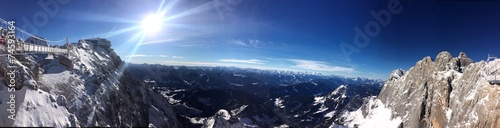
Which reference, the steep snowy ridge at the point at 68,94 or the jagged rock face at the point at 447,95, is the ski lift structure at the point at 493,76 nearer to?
the jagged rock face at the point at 447,95

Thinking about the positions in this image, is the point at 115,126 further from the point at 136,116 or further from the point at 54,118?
the point at 136,116

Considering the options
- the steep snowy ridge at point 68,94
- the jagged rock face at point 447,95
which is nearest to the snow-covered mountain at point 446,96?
the jagged rock face at point 447,95

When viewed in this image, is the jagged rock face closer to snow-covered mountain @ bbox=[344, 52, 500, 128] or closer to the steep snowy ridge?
snow-covered mountain @ bbox=[344, 52, 500, 128]

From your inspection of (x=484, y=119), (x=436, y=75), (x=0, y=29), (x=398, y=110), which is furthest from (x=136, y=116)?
(x=398, y=110)

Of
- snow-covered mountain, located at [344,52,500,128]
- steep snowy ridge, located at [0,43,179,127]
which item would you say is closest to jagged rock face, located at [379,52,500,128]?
snow-covered mountain, located at [344,52,500,128]

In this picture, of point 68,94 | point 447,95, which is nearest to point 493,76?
point 447,95

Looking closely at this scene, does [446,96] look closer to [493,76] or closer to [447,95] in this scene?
[447,95]
